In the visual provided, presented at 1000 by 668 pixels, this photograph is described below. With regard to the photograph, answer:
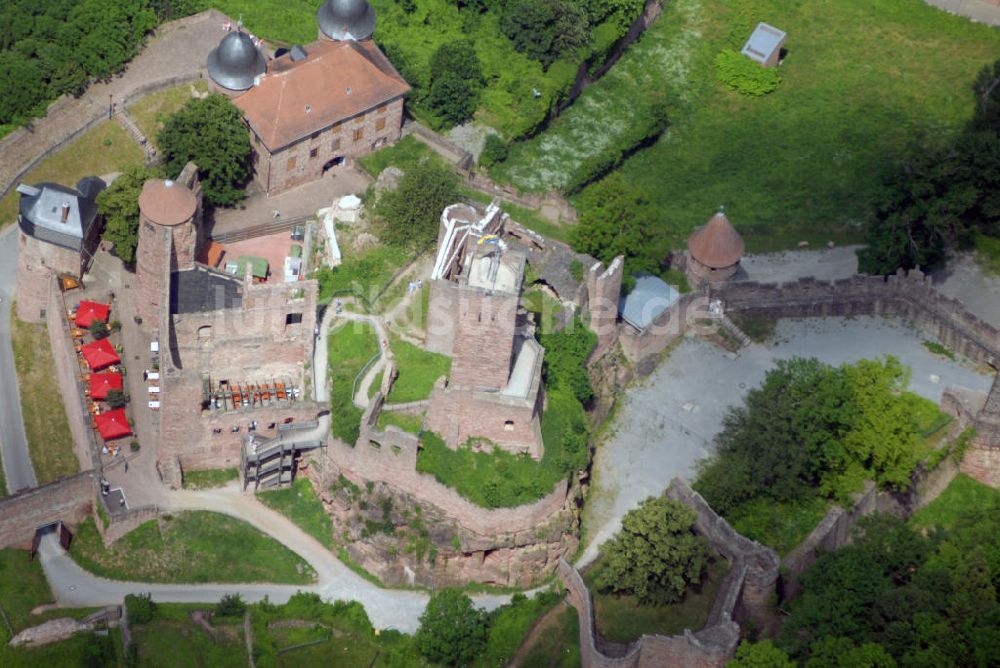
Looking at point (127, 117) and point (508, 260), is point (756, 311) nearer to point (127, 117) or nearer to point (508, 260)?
point (508, 260)

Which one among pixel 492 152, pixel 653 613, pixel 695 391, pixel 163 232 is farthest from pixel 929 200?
pixel 163 232

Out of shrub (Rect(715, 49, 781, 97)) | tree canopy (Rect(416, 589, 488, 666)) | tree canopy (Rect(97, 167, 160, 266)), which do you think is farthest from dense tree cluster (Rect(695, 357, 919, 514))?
tree canopy (Rect(97, 167, 160, 266))

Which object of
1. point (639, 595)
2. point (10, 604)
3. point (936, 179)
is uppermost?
point (936, 179)

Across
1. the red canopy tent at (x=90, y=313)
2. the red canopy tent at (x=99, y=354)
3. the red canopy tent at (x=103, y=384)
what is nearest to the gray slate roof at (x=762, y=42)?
the red canopy tent at (x=90, y=313)

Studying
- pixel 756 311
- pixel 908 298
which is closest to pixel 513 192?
pixel 756 311

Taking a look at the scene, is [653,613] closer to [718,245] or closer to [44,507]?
[718,245]

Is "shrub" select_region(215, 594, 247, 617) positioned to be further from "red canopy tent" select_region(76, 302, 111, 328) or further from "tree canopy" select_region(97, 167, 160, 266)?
"tree canopy" select_region(97, 167, 160, 266)
